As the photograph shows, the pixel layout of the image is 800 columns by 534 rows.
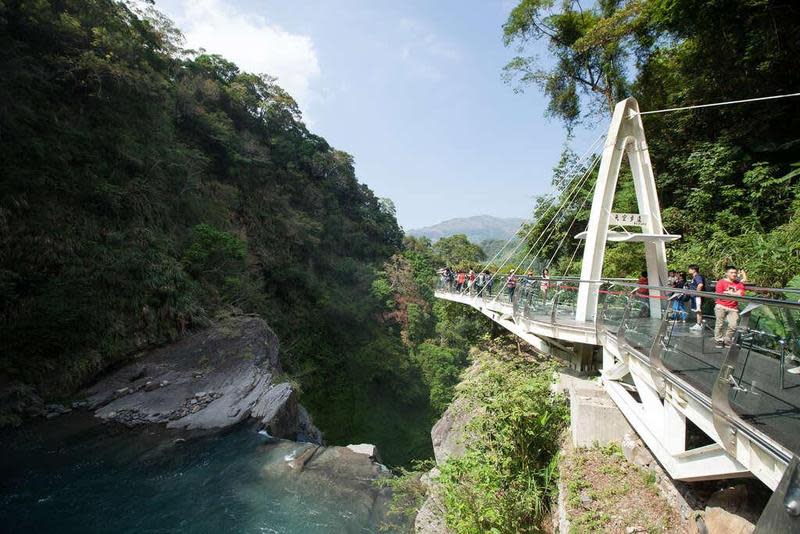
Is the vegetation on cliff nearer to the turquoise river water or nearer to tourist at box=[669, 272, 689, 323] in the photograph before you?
tourist at box=[669, 272, 689, 323]

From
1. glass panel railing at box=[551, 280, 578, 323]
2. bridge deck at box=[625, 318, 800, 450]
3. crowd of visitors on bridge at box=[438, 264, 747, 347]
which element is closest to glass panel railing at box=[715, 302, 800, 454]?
bridge deck at box=[625, 318, 800, 450]

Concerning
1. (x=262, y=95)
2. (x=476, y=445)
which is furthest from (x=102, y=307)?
(x=262, y=95)

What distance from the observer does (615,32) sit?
12.6m

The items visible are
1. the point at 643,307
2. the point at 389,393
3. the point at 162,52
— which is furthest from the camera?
the point at 389,393

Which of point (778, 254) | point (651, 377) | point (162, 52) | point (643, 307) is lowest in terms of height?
point (651, 377)

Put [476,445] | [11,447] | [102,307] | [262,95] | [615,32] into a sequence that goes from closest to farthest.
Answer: [476,445] < [11,447] < [102,307] < [615,32] < [262,95]

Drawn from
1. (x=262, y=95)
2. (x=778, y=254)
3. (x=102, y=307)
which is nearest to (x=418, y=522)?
(x=778, y=254)

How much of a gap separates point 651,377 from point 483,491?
252 centimetres

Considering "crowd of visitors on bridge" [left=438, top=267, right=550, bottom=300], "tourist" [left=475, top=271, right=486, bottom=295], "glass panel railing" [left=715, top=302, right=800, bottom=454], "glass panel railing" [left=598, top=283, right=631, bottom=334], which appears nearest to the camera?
"glass panel railing" [left=715, top=302, right=800, bottom=454]

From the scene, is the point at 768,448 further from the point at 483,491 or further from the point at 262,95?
the point at 262,95

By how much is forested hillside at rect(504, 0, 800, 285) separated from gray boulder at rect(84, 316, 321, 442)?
12101 millimetres

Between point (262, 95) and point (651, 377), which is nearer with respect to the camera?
point (651, 377)

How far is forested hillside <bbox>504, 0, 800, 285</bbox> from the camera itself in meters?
8.47

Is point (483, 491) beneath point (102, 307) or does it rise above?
beneath
